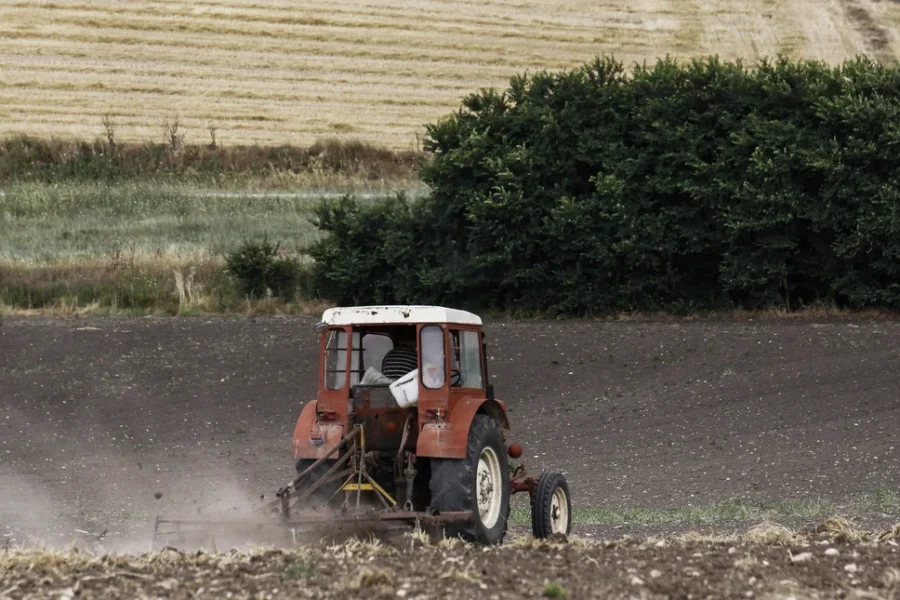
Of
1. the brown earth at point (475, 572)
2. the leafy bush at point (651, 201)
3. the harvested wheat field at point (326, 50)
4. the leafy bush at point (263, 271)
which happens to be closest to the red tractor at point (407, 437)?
the brown earth at point (475, 572)

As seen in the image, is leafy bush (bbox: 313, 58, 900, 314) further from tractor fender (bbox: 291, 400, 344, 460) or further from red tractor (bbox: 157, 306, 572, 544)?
tractor fender (bbox: 291, 400, 344, 460)

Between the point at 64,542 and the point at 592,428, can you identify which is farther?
the point at 592,428

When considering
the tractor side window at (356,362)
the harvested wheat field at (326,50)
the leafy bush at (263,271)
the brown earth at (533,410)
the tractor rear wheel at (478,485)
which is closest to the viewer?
the tractor rear wheel at (478,485)

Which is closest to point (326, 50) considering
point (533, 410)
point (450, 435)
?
point (533, 410)

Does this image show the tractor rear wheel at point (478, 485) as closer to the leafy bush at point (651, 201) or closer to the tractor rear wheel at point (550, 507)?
the tractor rear wheel at point (550, 507)

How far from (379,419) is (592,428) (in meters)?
9.99

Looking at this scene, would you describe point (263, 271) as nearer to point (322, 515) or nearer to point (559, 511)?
point (559, 511)

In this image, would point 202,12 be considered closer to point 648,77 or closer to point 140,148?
point 140,148

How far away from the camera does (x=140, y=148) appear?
40469 mm

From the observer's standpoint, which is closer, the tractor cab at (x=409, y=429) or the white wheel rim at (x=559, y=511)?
the tractor cab at (x=409, y=429)

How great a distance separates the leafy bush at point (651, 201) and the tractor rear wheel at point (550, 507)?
1375 cm

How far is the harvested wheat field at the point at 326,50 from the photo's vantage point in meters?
42.3

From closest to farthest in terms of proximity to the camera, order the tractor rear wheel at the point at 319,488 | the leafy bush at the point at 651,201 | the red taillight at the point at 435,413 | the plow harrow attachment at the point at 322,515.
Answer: the plow harrow attachment at the point at 322,515
the tractor rear wheel at the point at 319,488
the red taillight at the point at 435,413
the leafy bush at the point at 651,201

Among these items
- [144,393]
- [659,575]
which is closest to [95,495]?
[144,393]
